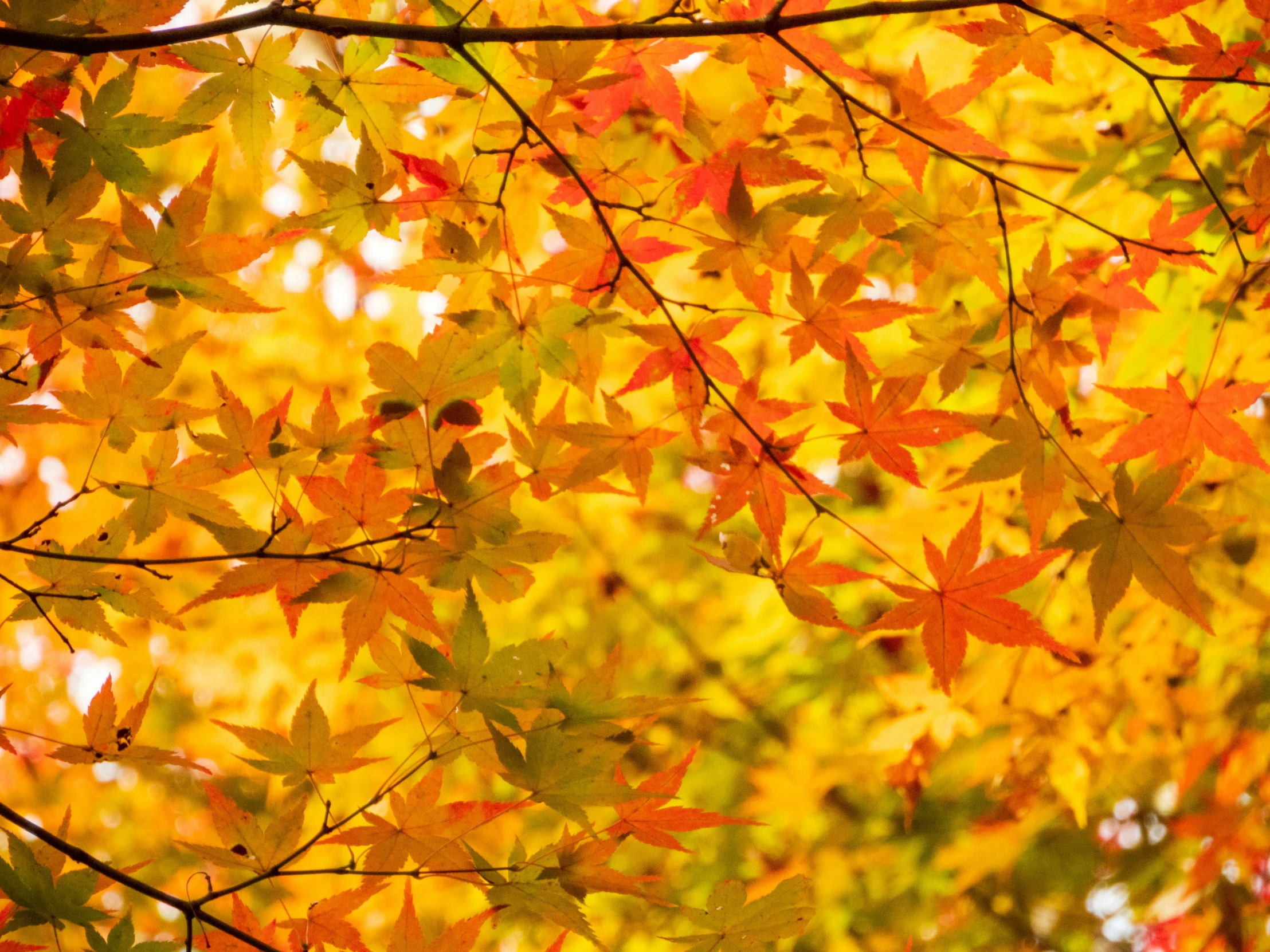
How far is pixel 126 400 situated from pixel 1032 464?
3.56 feet

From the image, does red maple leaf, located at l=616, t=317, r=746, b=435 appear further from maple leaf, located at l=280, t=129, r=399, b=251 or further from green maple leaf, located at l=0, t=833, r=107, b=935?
green maple leaf, located at l=0, t=833, r=107, b=935

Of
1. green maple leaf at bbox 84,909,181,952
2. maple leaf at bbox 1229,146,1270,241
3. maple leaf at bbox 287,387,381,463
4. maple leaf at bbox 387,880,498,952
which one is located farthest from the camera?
maple leaf at bbox 1229,146,1270,241

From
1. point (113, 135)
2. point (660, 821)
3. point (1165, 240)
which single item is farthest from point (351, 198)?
point (1165, 240)

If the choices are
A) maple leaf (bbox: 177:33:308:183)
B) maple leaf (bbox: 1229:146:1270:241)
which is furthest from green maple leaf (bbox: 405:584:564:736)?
maple leaf (bbox: 1229:146:1270:241)

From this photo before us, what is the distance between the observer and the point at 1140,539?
946mm

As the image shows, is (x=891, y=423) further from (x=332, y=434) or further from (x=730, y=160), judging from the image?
(x=332, y=434)

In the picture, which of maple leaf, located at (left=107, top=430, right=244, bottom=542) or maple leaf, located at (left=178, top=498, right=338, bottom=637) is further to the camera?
maple leaf, located at (left=107, top=430, right=244, bottom=542)

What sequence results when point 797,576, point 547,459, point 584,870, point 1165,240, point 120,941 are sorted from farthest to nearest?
1. point 1165,240
2. point 547,459
3. point 797,576
4. point 584,870
5. point 120,941

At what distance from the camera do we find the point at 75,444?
234 centimetres

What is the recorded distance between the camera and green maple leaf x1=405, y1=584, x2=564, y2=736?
0.82m

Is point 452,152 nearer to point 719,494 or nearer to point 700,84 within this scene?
point 700,84

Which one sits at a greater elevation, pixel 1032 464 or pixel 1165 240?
pixel 1165 240

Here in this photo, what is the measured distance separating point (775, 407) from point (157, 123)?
0.73m

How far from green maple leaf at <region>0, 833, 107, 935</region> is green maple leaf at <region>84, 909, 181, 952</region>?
0.01m
